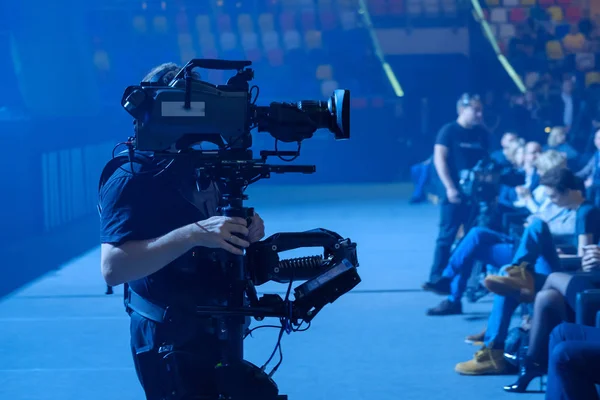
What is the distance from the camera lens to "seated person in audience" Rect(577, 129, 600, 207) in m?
6.96

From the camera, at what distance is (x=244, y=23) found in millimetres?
11070

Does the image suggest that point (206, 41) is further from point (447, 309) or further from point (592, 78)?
point (447, 309)

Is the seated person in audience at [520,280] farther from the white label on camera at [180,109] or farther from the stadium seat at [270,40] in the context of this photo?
the stadium seat at [270,40]

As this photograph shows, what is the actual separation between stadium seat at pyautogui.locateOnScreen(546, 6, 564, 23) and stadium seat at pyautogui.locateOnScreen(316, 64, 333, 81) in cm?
295

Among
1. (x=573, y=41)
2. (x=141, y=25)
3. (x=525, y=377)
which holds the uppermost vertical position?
(x=141, y=25)

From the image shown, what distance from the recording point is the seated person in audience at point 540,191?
591cm

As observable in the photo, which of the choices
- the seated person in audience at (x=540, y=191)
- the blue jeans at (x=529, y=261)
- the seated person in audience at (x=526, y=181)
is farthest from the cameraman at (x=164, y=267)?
the seated person in audience at (x=526, y=181)

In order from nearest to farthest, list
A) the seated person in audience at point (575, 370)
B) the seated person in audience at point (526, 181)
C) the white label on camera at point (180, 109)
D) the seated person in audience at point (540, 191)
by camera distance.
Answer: the white label on camera at point (180, 109)
the seated person in audience at point (575, 370)
the seated person in audience at point (540, 191)
the seated person in audience at point (526, 181)

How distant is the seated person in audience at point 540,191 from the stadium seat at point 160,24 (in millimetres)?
5514

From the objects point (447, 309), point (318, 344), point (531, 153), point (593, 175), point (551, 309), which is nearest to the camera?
point (551, 309)

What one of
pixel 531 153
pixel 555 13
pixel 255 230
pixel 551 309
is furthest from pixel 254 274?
pixel 555 13

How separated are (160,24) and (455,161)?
210 inches

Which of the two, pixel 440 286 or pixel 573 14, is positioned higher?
pixel 573 14

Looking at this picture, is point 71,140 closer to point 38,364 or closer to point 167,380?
point 38,364
